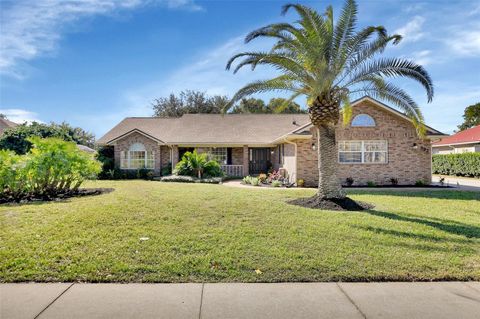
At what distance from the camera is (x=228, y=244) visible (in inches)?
248

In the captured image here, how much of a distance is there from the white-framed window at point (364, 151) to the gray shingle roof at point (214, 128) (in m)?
6.41

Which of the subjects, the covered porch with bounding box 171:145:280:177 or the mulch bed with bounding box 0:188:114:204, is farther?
the covered porch with bounding box 171:145:280:177

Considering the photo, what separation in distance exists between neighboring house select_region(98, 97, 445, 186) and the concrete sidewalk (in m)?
13.9

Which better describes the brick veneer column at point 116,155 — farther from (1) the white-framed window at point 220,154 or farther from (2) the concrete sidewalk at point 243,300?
(2) the concrete sidewalk at point 243,300

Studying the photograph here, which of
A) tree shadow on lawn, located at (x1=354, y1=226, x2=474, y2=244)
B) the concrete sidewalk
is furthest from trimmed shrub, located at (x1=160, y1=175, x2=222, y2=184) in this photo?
the concrete sidewalk

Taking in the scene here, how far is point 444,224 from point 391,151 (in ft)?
38.2

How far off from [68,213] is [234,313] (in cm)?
674

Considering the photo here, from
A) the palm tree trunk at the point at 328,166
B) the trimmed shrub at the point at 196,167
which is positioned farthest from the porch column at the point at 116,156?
the palm tree trunk at the point at 328,166

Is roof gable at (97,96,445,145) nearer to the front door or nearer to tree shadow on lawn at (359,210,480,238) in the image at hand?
the front door

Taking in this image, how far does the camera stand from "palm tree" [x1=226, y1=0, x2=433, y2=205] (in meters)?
10.7

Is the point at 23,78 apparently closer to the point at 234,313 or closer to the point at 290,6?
the point at 290,6

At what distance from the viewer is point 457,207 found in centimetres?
1145

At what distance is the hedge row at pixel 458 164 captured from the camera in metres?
26.4

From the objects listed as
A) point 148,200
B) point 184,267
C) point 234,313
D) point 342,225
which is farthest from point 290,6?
point 234,313
